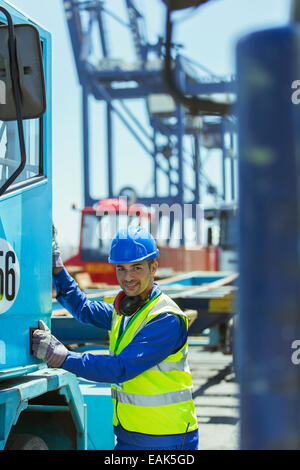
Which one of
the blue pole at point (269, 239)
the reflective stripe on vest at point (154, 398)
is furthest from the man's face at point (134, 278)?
the blue pole at point (269, 239)

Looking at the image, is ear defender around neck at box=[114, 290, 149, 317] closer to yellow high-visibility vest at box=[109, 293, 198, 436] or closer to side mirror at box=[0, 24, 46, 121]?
yellow high-visibility vest at box=[109, 293, 198, 436]

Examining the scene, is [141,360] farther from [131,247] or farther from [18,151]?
[18,151]

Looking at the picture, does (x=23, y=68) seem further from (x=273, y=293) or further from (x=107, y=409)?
(x=107, y=409)

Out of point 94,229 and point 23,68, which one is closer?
point 23,68

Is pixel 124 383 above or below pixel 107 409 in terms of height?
above

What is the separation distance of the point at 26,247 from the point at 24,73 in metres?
0.78

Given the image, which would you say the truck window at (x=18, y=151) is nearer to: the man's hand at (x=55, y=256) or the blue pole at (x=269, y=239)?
the man's hand at (x=55, y=256)

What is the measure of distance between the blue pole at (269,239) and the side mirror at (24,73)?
4.95 feet

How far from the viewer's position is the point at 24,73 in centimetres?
228

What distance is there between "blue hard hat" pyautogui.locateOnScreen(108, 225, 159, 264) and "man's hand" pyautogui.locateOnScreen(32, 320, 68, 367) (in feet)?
1.55

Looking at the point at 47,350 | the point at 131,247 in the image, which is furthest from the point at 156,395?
the point at 131,247

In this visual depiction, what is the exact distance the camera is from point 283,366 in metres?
0.86

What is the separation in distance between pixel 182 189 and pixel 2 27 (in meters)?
25.9
